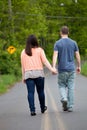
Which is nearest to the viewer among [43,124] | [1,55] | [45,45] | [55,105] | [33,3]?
[43,124]

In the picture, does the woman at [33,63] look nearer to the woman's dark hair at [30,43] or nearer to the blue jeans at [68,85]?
the woman's dark hair at [30,43]

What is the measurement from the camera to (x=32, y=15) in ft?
220

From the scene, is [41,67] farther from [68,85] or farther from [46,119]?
[46,119]

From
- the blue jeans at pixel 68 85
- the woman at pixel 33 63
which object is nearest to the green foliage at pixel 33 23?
the blue jeans at pixel 68 85

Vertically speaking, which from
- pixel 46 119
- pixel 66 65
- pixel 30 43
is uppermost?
pixel 30 43

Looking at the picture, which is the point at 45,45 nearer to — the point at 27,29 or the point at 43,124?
the point at 27,29

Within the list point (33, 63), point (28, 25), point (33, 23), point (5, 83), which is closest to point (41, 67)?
point (33, 63)

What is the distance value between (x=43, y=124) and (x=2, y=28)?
42.5 metres

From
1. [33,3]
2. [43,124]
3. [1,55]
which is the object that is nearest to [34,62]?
[43,124]

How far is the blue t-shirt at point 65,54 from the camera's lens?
14305 millimetres

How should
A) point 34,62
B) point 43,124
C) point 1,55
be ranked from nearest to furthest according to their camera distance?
1. point 43,124
2. point 34,62
3. point 1,55

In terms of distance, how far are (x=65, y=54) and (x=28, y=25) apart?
5088 cm

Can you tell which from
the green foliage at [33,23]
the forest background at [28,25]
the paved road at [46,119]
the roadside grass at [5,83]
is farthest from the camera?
the green foliage at [33,23]

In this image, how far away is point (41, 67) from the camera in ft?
46.1
